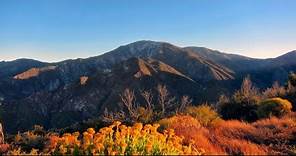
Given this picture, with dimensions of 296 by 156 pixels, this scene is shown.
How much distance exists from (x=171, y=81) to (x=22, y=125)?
2187 inches

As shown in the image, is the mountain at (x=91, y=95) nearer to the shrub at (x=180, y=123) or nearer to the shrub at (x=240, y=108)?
the shrub at (x=240, y=108)

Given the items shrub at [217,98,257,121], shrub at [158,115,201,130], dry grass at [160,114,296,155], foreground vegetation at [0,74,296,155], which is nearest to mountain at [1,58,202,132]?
shrub at [217,98,257,121]

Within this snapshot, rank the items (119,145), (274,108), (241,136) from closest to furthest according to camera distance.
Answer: (119,145), (241,136), (274,108)

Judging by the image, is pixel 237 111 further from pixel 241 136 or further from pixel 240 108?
pixel 241 136

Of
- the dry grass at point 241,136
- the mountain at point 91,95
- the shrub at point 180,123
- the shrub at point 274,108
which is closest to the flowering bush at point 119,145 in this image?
the dry grass at point 241,136

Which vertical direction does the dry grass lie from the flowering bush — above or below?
below

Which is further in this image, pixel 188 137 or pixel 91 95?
pixel 91 95

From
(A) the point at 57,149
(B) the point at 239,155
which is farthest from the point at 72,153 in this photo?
(B) the point at 239,155

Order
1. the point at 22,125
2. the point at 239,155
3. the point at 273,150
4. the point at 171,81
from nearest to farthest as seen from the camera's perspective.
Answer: the point at 239,155 < the point at 273,150 < the point at 22,125 < the point at 171,81

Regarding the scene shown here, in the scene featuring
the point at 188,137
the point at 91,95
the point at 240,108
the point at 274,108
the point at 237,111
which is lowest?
the point at 91,95

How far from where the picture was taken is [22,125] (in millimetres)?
142750

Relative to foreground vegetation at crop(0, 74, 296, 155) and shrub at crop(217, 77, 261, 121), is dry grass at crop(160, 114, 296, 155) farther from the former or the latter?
shrub at crop(217, 77, 261, 121)

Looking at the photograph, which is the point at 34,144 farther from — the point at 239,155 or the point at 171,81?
the point at 171,81

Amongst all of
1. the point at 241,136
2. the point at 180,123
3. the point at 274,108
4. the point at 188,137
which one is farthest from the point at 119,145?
the point at 274,108
